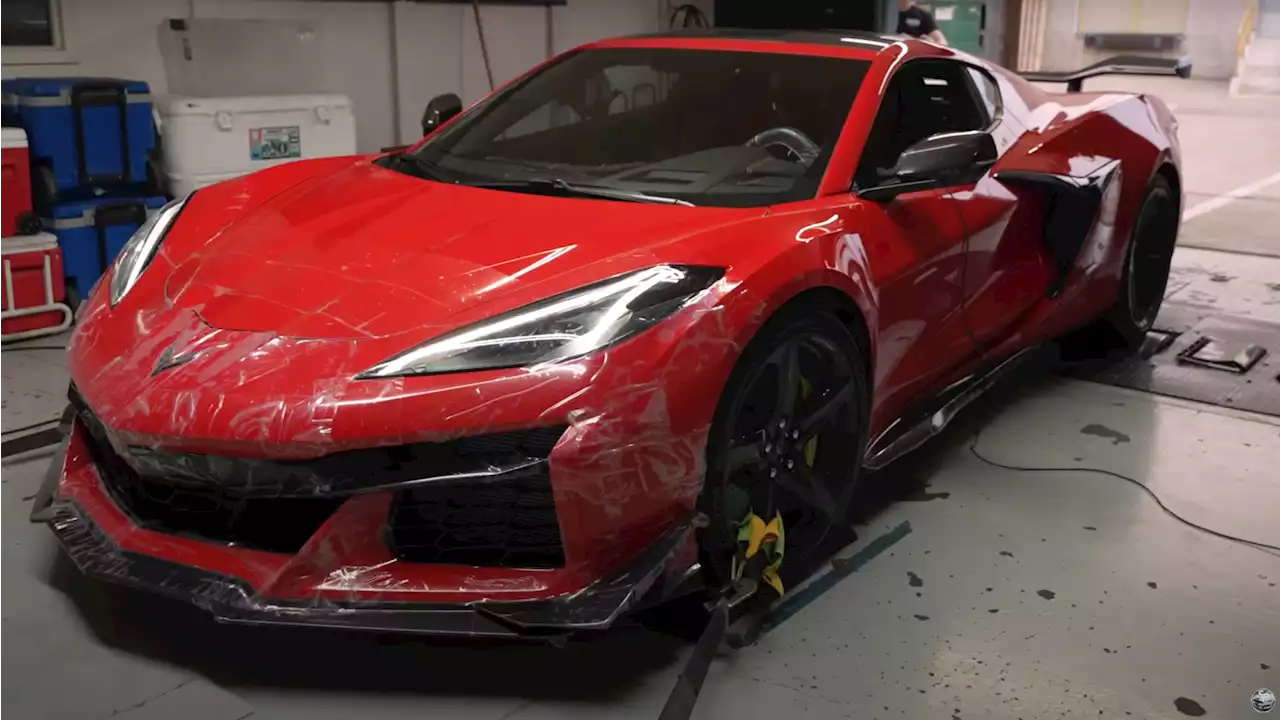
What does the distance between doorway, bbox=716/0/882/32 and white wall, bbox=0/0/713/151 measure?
2.10ft

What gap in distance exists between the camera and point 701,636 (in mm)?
1890

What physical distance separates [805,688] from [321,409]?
0.92 m

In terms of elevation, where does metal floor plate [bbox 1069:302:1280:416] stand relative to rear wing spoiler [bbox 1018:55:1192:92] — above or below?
below

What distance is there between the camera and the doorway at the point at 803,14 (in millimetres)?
6746

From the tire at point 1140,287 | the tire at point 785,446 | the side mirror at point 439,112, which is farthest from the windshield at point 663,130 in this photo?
the tire at point 1140,287

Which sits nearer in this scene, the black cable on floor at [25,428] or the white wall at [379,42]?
the black cable on floor at [25,428]

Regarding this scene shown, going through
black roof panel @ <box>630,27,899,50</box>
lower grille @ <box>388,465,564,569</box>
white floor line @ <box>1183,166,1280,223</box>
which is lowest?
white floor line @ <box>1183,166,1280,223</box>

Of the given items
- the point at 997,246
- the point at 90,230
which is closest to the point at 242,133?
the point at 90,230

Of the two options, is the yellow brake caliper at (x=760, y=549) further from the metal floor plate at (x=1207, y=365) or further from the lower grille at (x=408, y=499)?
→ the metal floor plate at (x=1207, y=365)

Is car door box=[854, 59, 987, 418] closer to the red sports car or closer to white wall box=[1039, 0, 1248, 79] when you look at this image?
the red sports car

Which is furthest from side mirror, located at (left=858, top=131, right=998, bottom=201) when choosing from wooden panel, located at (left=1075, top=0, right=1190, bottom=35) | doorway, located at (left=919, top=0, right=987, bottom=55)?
doorway, located at (left=919, top=0, right=987, bottom=55)

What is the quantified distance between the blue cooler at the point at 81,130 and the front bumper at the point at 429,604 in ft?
9.16

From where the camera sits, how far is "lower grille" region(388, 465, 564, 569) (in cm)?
169

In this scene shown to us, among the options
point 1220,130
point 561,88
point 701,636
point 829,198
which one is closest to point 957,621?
point 701,636
